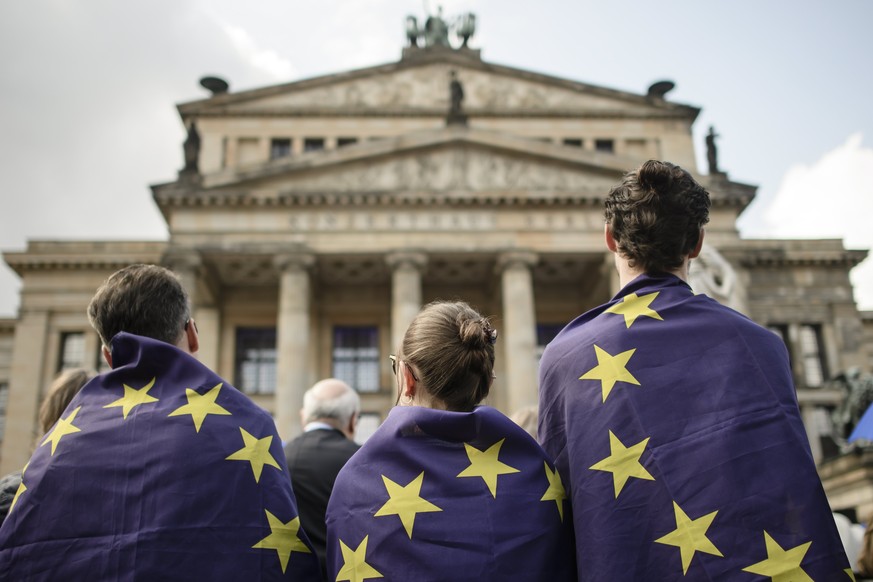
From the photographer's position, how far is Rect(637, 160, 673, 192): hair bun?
147 inches

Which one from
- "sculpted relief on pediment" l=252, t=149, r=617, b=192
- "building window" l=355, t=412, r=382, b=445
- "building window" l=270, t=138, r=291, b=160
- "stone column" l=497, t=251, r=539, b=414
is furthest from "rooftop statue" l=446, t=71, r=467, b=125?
"building window" l=355, t=412, r=382, b=445

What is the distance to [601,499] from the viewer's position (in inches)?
137

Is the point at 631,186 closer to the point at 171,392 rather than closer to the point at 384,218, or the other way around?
the point at 171,392

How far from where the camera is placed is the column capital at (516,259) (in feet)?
110

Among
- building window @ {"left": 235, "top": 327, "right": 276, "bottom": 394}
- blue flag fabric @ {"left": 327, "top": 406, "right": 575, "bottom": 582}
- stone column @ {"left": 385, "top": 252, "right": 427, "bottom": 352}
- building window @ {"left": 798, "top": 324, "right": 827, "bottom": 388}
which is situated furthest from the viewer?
building window @ {"left": 798, "top": 324, "right": 827, "bottom": 388}

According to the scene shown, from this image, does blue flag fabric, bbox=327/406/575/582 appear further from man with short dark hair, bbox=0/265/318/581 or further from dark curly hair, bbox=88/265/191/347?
dark curly hair, bbox=88/265/191/347

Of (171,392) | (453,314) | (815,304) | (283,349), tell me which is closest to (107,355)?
(171,392)

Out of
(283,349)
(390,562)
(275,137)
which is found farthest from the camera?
(275,137)

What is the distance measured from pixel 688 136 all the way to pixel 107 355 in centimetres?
4425

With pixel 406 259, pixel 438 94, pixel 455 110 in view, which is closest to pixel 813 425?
pixel 406 259

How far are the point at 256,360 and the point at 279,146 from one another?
12.9 m

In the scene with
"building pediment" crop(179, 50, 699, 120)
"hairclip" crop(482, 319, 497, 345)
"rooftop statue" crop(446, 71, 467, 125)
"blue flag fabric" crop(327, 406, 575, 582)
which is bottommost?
"blue flag fabric" crop(327, 406, 575, 582)

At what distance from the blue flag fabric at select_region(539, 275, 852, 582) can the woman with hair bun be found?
8.6 inches

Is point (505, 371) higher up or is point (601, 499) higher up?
point (505, 371)
